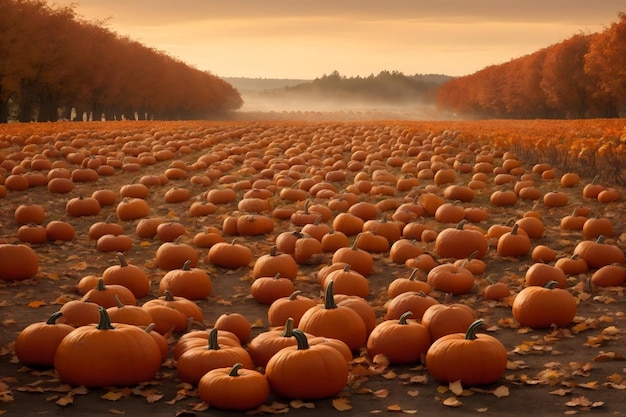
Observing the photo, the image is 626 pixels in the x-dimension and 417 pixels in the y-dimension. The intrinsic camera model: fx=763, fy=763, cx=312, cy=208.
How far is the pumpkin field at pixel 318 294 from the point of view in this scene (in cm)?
570

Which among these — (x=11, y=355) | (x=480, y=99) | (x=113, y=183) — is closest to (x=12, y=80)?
(x=113, y=183)

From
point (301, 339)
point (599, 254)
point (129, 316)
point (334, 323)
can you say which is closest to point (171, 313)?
point (129, 316)

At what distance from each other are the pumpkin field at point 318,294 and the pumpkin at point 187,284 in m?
0.02

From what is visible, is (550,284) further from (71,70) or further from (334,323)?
(71,70)

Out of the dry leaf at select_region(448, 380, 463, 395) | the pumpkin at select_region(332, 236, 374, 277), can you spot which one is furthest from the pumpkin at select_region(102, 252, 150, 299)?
the dry leaf at select_region(448, 380, 463, 395)

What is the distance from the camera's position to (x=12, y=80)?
143ft

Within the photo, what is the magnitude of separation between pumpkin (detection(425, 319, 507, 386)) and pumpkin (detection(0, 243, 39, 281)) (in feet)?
17.3

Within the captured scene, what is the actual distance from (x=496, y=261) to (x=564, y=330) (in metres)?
3.07

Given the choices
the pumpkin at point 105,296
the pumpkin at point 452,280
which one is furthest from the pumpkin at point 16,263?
the pumpkin at point 452,280

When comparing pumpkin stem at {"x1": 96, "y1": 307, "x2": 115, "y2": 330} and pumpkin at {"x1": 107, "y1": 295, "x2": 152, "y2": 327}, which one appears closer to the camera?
pumpkin stem at {"x1": 96, "y1": 307, "x2": 115, "y2": 330}

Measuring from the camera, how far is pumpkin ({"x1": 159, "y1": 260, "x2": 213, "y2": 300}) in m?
8.49

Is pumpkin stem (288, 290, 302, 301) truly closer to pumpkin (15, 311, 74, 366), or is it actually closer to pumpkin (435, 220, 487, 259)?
Result: pumpkin (15, 311, 74, 366)

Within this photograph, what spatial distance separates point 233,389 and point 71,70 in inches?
1997

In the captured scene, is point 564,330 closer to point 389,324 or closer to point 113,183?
point 389,324
